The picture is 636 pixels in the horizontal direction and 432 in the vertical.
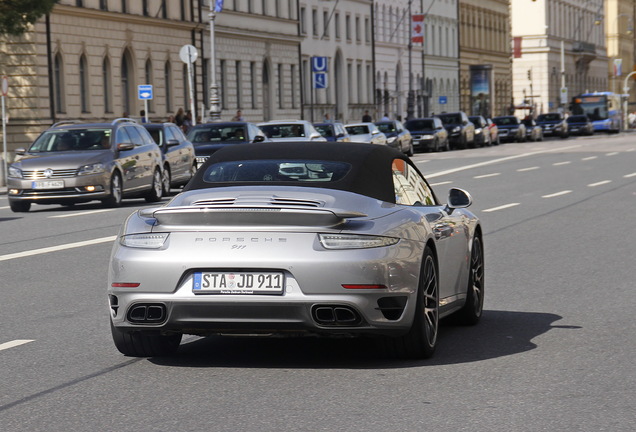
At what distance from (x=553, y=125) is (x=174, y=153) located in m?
59.1

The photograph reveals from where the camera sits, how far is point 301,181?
884 cm

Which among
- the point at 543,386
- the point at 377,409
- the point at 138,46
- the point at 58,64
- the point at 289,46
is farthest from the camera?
the point at 289,46

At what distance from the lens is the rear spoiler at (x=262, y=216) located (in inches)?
318

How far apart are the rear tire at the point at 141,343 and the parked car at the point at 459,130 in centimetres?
5957

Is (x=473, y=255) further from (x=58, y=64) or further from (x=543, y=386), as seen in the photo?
(x=58, y=64)

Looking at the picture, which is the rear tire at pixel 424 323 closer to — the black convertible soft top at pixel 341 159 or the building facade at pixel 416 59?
the black convertible soft top at pixel 341 159

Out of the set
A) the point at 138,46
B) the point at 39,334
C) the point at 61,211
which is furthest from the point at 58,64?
the point at 39,334

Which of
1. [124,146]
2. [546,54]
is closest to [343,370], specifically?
[124,146]

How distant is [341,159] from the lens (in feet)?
29.9

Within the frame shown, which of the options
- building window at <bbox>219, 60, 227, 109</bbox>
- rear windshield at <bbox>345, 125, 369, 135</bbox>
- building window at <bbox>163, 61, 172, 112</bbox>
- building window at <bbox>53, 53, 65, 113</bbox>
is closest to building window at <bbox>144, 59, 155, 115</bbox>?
building window at <bbox>163, 61, 172, 112</bbox>

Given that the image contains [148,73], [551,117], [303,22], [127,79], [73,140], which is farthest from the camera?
[551,117]

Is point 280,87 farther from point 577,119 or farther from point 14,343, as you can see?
point 14,343

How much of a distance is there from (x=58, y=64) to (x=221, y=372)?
43.6 meters

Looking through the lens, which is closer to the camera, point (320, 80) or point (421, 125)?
point (320, 80)
